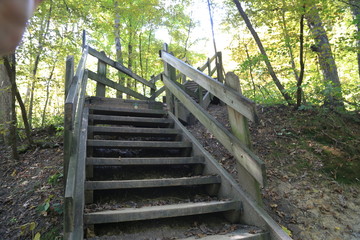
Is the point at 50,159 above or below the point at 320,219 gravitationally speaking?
above

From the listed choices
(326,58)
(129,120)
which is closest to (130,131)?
(129,120)

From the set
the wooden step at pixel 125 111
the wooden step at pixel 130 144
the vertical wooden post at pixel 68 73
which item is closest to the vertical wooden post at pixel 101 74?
the wooden step at pixel 125 111

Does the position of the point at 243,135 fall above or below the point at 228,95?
below

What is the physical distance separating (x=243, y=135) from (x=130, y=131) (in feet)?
6.36

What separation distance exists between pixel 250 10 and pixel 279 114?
113 inches

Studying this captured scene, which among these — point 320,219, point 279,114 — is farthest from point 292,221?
point 279,114

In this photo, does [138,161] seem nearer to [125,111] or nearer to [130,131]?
[130,131]

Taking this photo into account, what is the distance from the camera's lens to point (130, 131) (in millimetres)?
3719

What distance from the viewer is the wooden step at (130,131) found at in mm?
3545

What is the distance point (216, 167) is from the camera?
2986mm

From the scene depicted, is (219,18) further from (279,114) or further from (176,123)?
(176,123)

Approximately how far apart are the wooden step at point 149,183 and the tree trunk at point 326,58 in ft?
11.2

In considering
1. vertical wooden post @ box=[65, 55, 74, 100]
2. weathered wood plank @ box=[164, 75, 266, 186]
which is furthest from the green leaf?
weathered wood plank @ box=[164, 75, 266, 186]

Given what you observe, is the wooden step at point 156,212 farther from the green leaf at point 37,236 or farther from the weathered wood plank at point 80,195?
the green leaf at point 37,236
